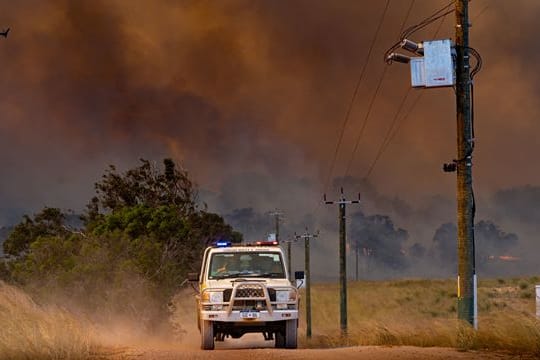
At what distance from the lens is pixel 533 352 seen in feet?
51.7

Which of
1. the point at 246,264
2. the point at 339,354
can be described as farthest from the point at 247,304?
the point at 339,354

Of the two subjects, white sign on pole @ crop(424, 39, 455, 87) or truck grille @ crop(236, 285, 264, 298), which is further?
white sign on pole @ crop(424, 39, 455, 87)

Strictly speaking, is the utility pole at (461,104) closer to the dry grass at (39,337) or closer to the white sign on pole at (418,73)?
the white sign on pole at (418,73)

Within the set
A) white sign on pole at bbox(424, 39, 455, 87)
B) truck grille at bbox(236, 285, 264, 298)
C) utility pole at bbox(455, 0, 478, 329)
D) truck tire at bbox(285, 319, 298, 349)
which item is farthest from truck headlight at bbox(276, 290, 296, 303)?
white sign on pole at bbox(424, 39, 455, 87)

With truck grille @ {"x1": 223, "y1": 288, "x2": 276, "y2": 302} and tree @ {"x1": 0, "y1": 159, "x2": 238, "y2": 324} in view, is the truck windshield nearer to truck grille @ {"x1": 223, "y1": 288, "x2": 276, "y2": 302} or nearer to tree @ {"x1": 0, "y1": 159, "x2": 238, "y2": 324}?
truck grille @ {"x1": 223, "y1": 288, "x2": 276, "y2": 302}

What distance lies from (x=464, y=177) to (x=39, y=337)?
969 cm

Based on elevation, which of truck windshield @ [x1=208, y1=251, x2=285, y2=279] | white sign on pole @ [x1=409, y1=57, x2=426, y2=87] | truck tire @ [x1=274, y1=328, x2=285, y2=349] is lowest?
truck tire @ [x1=274, y1=328, x2=285, y2=349]

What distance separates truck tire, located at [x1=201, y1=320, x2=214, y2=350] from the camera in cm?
1977

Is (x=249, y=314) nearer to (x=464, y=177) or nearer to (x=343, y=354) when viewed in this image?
(x=343, y=354)

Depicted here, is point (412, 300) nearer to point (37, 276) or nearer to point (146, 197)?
point (146, 197)

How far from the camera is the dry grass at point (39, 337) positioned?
50.4ft

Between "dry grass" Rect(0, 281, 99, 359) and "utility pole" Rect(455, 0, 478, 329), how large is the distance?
8.05m

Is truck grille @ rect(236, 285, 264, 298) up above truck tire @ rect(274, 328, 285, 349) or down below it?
above

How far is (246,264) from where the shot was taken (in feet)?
68.7
